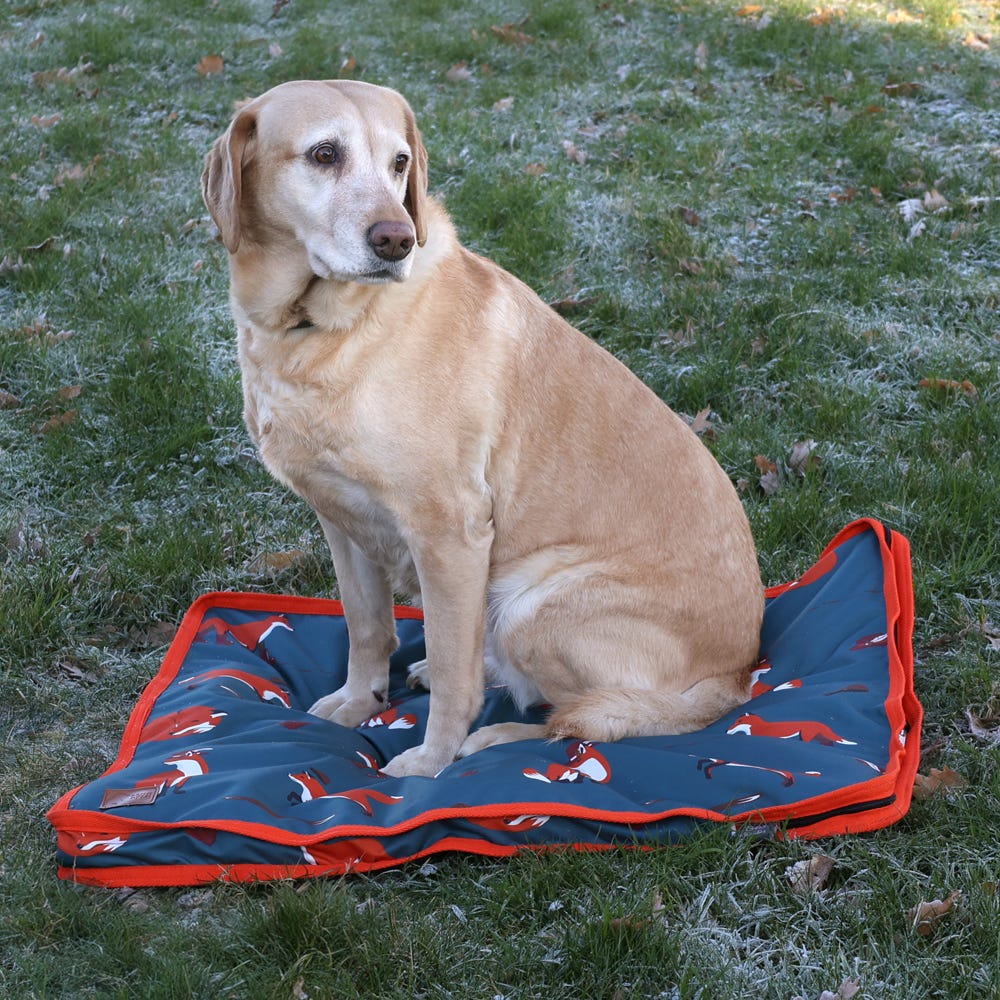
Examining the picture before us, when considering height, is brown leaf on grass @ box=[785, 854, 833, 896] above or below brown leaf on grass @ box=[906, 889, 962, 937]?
below

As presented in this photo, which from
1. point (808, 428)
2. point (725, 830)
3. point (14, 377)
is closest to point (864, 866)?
point (725, 830)

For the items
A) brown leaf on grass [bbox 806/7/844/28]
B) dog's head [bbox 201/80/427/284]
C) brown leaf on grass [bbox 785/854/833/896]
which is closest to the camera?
brown leaf on grass [bbox 785/854/833/896]

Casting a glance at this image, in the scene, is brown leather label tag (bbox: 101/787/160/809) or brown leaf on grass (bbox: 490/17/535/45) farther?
brown leaf on grass (bbox: 490/17/535/45)

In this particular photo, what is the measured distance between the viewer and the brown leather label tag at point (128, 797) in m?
2.76

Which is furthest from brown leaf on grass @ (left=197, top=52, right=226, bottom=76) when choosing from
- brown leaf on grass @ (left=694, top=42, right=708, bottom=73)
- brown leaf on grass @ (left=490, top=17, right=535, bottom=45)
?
brown leaf on grass @ (left=694, top=42, right=708, bottom=73)

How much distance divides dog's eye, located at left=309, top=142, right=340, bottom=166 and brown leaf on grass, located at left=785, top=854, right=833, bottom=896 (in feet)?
6.63

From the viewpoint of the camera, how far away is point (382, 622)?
139 inches

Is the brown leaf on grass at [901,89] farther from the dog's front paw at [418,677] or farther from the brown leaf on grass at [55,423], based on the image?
the dog's front paw at [418,677]

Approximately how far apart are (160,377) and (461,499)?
2.58 meters

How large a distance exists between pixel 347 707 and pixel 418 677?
10.8 inches

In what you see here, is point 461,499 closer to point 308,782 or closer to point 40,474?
point 308,782

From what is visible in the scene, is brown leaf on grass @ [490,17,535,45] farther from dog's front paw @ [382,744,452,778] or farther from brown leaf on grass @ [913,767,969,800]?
brown leaf on grass @ [913,767,969,800]

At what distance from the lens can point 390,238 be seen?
2.76m

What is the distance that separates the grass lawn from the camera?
243cm
